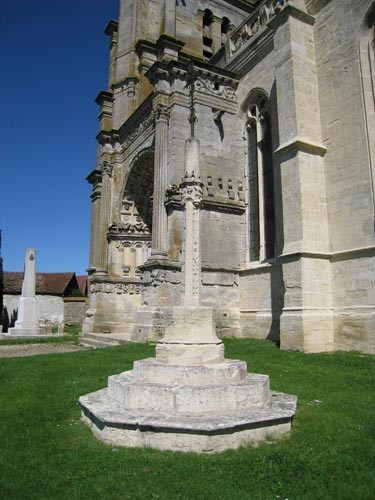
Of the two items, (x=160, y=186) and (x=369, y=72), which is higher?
(x=369, y=72)

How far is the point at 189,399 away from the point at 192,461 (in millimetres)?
586

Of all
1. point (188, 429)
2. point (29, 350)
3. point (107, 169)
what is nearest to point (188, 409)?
point (188, 429)

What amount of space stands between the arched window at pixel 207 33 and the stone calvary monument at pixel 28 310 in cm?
1293

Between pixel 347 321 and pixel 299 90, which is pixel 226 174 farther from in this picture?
pixel 347 321

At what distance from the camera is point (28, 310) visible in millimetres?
18766

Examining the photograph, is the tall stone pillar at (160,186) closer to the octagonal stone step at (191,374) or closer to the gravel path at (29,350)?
the gravel path at (29,350)

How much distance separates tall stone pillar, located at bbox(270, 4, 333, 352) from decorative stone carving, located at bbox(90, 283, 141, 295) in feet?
30.1

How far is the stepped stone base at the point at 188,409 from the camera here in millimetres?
3393

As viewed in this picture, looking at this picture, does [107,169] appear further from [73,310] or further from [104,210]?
[73,310]

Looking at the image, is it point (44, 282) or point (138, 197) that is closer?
point (138, 197)

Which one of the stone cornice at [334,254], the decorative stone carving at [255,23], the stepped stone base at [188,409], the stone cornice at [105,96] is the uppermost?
the stone cornice at [105,96]

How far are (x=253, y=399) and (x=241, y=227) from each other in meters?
9.64

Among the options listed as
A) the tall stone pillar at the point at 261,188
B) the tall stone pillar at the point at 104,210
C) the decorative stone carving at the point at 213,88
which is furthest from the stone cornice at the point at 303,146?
the tall stone pillar at the point at 104,210

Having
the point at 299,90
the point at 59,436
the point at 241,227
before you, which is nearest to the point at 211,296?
the point at 241,227
